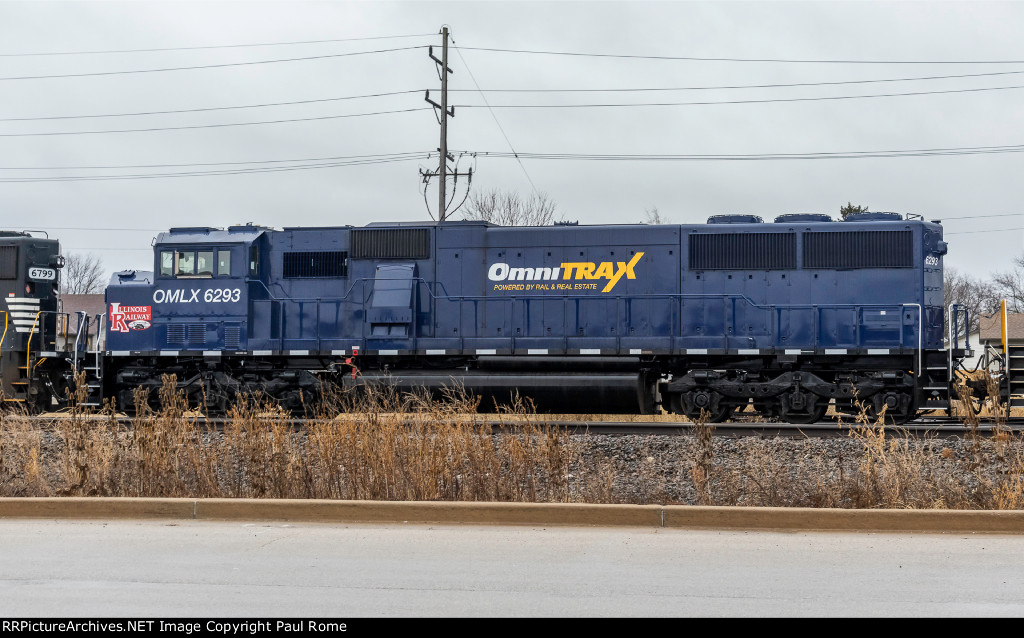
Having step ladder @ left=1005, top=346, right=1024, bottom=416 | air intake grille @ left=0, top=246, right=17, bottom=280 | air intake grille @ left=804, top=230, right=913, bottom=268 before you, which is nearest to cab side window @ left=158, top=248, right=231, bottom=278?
air intake grille @ left=0, top=246, right=17, bottom=280

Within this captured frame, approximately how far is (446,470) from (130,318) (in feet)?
37.8

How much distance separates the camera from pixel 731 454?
12.2 m

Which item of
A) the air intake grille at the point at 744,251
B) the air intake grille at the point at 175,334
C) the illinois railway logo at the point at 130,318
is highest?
the air intake grille at the point at 744,251

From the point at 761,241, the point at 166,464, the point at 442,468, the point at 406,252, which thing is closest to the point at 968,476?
the point at 442,468

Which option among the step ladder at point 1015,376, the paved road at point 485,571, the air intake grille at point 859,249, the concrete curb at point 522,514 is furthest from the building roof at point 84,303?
the paved road at point 485,571

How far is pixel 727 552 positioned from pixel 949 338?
10830 millimetres

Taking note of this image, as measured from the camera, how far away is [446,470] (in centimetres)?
988

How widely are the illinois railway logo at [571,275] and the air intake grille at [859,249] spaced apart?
3112 millimetres

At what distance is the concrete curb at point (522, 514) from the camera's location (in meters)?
8.18

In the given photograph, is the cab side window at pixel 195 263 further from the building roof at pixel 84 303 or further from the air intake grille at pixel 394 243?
the building roof at pixel 84 303

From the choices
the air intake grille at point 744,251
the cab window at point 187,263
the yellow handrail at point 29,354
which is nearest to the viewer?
the air intake grille at point 744,251

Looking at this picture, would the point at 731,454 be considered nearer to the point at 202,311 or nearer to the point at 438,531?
the point at 438,531

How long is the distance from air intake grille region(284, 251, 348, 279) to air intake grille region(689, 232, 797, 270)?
21.9 feet

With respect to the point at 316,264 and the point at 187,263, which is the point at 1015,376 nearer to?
the point at 316,264
